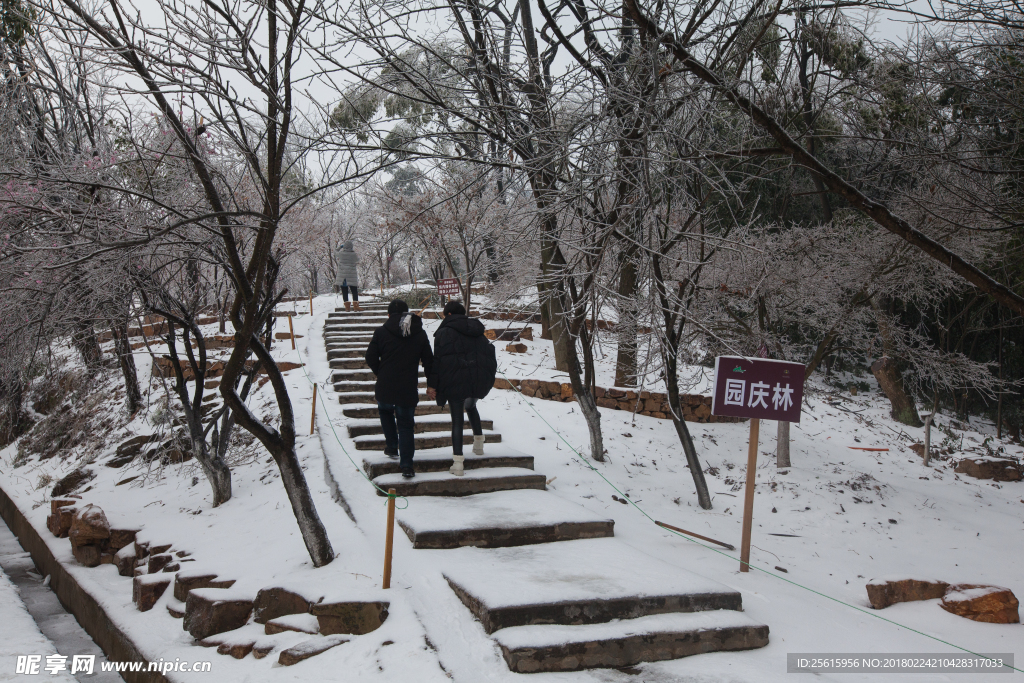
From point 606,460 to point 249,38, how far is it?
239 inches

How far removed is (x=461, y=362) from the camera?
6.09 m

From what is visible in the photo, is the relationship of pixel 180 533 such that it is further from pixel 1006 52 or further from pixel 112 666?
pixel 1006 52

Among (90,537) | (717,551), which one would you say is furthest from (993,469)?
(90,537)

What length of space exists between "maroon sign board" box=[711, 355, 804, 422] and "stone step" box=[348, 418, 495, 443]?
12.3 feet

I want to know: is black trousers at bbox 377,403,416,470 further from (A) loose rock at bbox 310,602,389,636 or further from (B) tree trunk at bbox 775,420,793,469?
(B) tree trunk at bbox 775,420,793,469

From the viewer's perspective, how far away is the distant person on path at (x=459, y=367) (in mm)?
6051

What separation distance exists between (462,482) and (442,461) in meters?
0.51

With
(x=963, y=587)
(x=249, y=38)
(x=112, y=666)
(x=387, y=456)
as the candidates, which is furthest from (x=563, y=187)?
(x=112, y=666)

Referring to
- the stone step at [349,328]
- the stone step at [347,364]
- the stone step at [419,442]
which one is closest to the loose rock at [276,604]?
the stone step at [419,442]

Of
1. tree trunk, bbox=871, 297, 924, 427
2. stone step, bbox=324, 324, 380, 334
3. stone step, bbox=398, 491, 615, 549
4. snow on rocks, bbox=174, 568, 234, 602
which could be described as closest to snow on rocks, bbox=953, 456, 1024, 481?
tree trunk, bbox=871, 297, 924, 427

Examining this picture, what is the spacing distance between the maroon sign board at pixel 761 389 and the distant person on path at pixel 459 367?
2239 millimetres

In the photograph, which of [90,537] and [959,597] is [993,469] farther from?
[90,537]

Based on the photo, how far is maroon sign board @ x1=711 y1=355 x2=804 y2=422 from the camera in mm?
4852

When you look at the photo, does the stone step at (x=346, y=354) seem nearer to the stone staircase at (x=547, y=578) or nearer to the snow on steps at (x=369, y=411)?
the snow on steps at (x=369, y=411)
